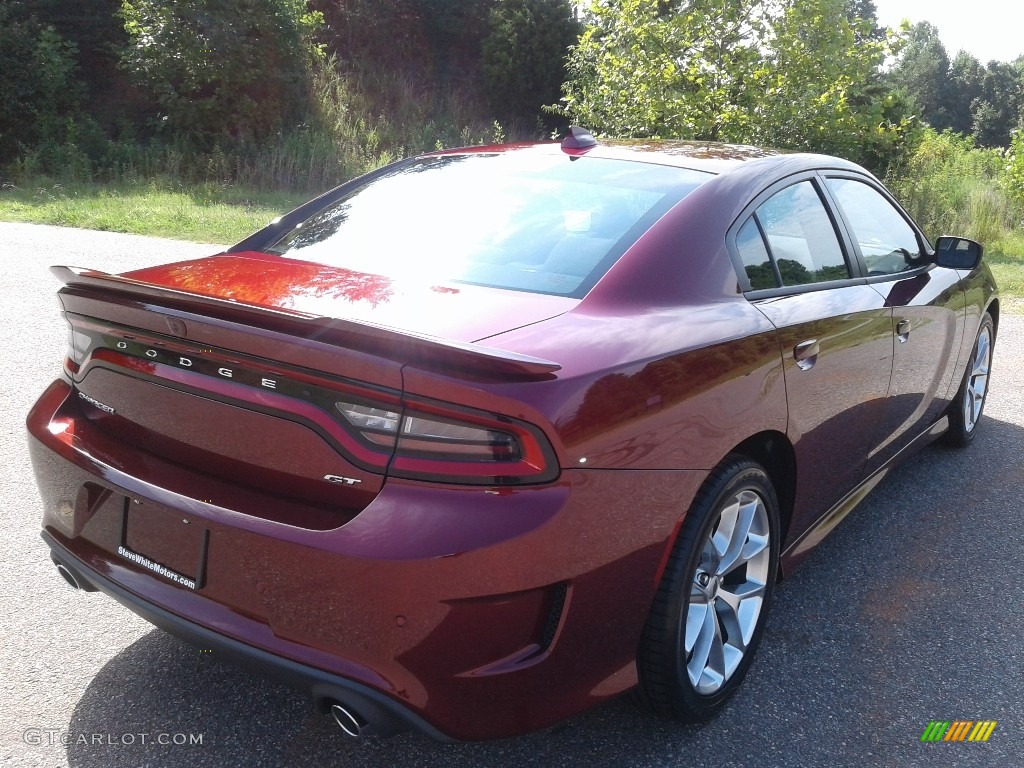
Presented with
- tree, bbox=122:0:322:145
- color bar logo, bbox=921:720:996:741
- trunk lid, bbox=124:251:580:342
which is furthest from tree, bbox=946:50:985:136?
trunk lid, bbox=124:251:580:342

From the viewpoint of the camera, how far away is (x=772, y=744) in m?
2.41

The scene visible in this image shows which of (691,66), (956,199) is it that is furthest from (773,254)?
(956,199)

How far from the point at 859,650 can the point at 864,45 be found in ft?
40.3

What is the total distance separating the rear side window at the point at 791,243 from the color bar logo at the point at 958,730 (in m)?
1.31

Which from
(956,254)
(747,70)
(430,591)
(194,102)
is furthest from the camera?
(194,102)

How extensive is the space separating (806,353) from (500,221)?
99 cm

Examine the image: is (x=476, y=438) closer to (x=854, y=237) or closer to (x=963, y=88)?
(x=854, y=237)

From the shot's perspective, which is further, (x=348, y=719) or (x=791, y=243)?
(x=791, y=243)

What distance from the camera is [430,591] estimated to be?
5.89 ft

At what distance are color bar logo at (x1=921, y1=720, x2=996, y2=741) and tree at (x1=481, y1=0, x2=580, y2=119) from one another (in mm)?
26180

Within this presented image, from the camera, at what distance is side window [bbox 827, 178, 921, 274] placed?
11.4ft

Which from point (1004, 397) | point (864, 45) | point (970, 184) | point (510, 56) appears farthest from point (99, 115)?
point (1004, 397)

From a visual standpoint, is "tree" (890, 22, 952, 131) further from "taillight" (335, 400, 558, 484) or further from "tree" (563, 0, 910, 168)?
"taillight" (335, 400, 558, 484)

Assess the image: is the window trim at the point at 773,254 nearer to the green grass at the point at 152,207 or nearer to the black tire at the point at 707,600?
the black tire at the point at 707,600
